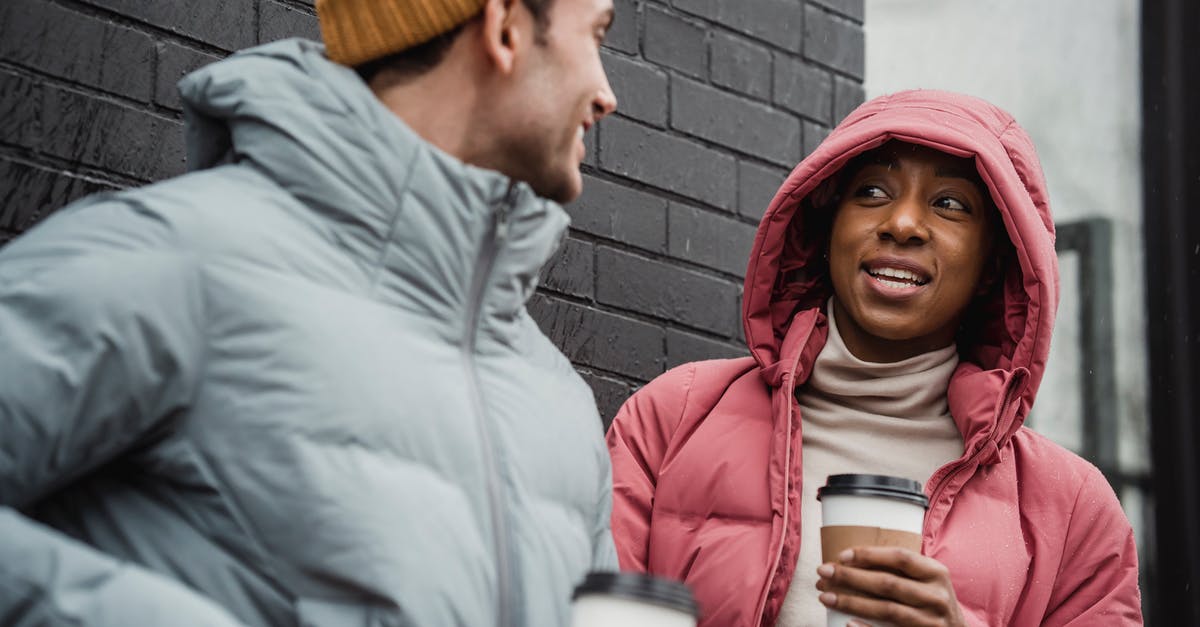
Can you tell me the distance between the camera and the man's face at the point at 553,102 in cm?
212

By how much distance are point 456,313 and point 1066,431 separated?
3.65 metres

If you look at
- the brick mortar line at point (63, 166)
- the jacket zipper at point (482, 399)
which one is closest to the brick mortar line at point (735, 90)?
the brick mortar line at point (63, 166)

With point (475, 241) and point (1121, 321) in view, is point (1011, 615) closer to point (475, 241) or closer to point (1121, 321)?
point (475, 241)

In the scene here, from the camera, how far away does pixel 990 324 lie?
326 centimetres

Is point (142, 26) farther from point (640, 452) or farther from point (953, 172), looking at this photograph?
point (953, 172)

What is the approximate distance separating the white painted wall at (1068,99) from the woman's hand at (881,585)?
9.24 feet

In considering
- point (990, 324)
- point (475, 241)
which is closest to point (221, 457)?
point (475, 241)

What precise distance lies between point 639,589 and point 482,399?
0.37 meters

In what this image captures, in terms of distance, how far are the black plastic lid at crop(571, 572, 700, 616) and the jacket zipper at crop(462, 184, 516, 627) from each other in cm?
13

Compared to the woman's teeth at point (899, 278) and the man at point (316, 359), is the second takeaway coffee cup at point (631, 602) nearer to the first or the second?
the man at point (316, 359)

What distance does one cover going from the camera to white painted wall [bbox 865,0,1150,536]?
200 inches

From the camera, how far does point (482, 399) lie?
1.96m

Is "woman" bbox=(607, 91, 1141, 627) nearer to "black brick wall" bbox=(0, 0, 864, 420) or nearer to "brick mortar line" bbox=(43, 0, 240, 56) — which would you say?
"black brick wall" bbox=(0, 0, 864, 420)

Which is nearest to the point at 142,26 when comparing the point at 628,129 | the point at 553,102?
the point at 553,102
